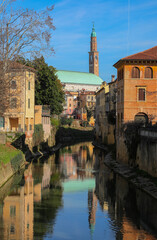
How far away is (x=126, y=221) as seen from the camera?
76.2 ft

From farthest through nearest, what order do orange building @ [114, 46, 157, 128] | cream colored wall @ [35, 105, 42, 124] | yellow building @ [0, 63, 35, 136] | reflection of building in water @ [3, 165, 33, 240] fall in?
1. cream colored wall @ [35, 105, 42, 124]
2. yellow building @ [0, 63, 35, 136]
3. orange building @ [114, 46, 157, 128]
4. reflection of building in water @ [3, 165, 33, 240]

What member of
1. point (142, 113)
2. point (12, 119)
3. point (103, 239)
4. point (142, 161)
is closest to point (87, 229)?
point (103, 239)

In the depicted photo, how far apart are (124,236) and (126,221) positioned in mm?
2820

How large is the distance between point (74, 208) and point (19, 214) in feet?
13.5

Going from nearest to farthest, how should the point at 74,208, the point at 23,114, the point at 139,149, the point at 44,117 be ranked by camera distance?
the point at 74,208, the point at 139,149, the point at 23,114, the point at 44,117

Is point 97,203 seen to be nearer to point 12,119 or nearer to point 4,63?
point 4,63

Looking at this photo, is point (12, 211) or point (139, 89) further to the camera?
point (139, 89)

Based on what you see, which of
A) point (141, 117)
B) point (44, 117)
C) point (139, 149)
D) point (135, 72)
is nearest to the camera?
point (139, 149)

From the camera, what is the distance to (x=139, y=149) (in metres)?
38.8

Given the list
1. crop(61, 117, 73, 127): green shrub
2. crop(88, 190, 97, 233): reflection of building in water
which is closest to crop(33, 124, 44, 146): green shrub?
crop(88, 190, 97, 233): reflection of building in water

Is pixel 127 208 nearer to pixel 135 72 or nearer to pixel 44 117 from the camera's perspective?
pixel 135 72

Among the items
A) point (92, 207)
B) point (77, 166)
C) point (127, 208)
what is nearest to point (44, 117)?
point (77, 166)

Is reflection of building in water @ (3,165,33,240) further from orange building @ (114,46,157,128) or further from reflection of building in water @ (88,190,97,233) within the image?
orange building @ (114,46,157,128)

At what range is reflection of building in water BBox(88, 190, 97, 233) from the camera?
904 inches
